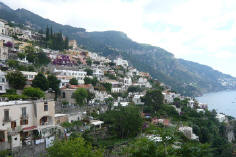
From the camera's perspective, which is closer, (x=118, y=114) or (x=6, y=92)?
(x=118, y=114)

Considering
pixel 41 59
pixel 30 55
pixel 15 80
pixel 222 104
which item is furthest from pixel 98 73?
pixel 222 104

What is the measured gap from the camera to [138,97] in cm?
3906

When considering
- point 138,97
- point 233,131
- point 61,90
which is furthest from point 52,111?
point 233,131

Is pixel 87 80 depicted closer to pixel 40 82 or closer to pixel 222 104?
pixel 40 82

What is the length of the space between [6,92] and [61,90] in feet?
29.1

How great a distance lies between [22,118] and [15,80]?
9.37 metres

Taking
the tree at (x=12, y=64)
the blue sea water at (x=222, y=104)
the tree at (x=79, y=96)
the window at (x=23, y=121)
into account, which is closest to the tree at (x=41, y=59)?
the tree at (x=12, y=64)

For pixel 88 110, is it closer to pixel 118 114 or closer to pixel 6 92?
pixel 118 114

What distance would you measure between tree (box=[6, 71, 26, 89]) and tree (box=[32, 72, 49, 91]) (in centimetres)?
132

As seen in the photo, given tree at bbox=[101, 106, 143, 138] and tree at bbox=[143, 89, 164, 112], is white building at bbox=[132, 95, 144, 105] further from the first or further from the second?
tree at bbox=[101, 106, 143, 138]

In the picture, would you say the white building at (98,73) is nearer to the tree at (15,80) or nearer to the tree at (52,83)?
the tree at (52,83)

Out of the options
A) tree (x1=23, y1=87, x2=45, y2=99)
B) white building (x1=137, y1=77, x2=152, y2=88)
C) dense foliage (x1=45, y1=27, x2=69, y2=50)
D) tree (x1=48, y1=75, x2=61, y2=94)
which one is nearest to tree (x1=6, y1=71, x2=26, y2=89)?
tree (x1=23, y1=87, x2=45, y2=99)

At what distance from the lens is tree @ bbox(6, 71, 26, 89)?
80.3 feet

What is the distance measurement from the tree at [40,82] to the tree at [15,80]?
132 centimetres
